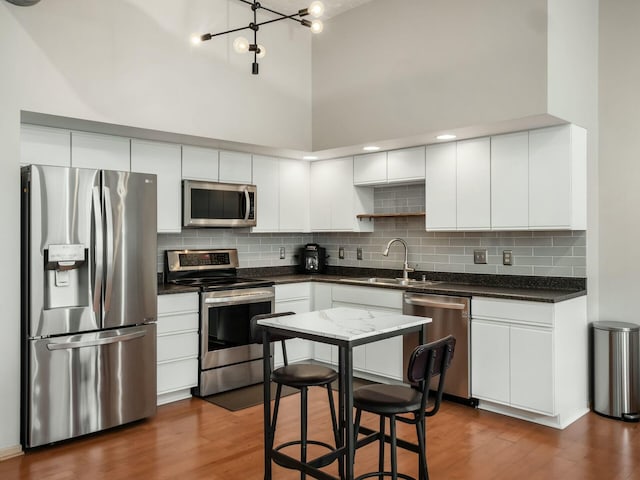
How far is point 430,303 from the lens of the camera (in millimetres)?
4254

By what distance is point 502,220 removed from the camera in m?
4.10

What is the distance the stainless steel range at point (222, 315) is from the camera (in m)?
4.39

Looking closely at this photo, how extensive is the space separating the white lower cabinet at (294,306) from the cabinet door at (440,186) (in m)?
1.43

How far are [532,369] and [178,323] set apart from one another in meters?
2.71

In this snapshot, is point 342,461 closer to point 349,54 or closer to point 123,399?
point 123,399

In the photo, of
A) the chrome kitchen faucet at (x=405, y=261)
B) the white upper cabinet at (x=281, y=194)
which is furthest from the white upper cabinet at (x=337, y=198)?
the chrome kitchen faucet at (x=405, y=261)

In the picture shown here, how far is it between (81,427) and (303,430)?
161cm

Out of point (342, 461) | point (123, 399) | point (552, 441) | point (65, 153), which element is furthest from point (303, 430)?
point (65, 153)

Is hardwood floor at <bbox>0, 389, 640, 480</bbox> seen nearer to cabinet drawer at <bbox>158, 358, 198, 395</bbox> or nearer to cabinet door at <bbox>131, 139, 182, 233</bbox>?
cabinet drawer at <bbox>158, 358, 198, 395</bbox>

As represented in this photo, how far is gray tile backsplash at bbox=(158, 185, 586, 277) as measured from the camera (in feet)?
13.8

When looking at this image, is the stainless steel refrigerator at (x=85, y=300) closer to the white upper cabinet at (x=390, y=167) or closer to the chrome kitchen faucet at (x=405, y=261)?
the white upper cabinet at (x=390, y=167)

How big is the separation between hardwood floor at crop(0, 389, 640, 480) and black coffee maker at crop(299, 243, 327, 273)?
2036 millimetres

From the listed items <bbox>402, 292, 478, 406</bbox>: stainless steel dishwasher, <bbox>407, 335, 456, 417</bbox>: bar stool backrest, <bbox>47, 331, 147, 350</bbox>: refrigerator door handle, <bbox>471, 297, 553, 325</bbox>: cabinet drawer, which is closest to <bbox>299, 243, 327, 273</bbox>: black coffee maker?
<bbox>402, 292, 478, 406</bbox>: stainless steel dishwasher

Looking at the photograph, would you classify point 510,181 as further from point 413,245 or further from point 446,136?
point 413,245
